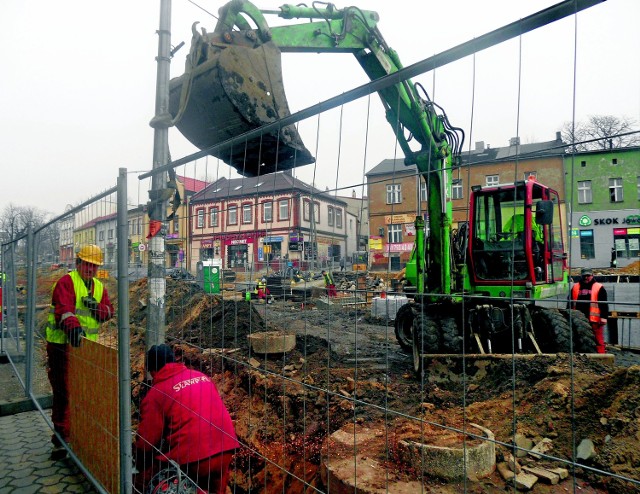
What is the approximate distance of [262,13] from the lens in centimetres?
430

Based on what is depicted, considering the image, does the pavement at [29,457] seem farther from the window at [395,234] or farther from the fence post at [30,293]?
the window at [395,234]

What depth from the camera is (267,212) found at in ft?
7.82

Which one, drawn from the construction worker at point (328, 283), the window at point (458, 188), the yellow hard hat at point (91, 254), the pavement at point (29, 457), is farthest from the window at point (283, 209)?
the pavement at point (29, 457)

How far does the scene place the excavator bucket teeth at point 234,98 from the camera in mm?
3178

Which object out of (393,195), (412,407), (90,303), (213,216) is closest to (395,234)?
(393,195)

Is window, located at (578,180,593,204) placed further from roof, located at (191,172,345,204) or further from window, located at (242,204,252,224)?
window, located at (242,204,252,224)

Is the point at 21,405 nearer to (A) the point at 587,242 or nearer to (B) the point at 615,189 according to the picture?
(A) the point at 587,242

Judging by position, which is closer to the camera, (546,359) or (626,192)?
(626,192)

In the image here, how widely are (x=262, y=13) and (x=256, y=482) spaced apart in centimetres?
454

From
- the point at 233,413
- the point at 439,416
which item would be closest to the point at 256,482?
the point at 233,413

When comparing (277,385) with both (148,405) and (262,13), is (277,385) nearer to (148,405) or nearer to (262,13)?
(148,405)

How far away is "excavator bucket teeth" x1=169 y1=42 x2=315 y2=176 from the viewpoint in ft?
10.4

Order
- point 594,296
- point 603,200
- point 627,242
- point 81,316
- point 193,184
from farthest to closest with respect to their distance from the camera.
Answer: point 594,296, point 81,316, point 193,184, point 627,242, point 603,200

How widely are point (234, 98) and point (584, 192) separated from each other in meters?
2.37
